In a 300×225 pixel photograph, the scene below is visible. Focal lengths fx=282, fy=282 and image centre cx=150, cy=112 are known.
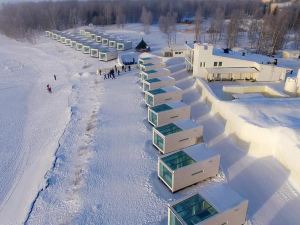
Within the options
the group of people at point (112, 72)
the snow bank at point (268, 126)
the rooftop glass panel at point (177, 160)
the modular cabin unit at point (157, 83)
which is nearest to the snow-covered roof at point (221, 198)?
the rooftop glass panel at point (177, 160)

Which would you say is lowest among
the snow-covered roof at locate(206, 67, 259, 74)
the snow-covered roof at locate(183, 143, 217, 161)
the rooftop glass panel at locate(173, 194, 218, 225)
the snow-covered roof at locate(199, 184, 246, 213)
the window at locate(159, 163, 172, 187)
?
the window at locate(159, 163, 172, 187)

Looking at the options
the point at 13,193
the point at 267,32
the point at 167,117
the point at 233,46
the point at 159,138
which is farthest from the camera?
the point at 233,46

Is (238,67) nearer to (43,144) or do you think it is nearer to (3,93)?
(43,144)

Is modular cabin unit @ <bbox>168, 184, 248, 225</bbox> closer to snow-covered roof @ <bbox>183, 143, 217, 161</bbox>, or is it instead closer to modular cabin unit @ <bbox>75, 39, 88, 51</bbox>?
snow-covered roof @ <bbox>183, 143, 217, 161</bbox>

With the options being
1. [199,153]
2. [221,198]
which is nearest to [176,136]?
[199,153]

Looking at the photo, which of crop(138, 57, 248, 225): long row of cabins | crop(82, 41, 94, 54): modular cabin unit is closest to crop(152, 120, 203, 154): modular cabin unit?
crop(138, 57, 248, 225): long row of cabins

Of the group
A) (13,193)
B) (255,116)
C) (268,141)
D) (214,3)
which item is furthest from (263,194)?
(214,3)

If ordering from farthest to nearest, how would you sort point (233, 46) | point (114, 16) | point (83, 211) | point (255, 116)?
point (114, 16)
point (233, 46)
point (255, 116)
point (83, 211)

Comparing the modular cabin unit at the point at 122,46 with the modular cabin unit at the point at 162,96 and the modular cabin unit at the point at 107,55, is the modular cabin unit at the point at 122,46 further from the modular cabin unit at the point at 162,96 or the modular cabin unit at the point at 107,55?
the modular cabin unit at the point at 162,96
